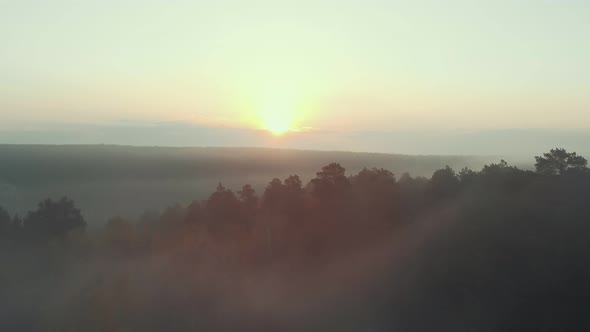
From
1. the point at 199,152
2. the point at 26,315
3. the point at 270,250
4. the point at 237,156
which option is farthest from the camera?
the point at 199,152

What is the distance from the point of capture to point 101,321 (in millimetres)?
22703

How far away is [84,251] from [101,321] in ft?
35.4

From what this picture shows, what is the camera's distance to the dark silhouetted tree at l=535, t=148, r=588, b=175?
125ft

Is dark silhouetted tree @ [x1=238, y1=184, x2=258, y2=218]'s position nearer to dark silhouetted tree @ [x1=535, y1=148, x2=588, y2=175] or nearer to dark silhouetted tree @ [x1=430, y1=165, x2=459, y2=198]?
dark silhouetted tree @ [x1=430, y1=165, x2=459, y2=198]

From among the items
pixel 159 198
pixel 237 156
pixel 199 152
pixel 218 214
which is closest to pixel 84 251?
pixel 218 214

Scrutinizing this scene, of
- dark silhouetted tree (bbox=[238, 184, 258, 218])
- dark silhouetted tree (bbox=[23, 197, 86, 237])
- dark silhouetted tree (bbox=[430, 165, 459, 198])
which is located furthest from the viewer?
dark silhouetted tree (bbox=[23, 197, 86, 237])

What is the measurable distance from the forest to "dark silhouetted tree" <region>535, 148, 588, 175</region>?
0.20 metres

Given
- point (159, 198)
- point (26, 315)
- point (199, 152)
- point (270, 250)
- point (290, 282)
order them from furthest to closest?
point (199, 152), point (159, 198), point (270, 250), point (290, 282), point (26, 315)

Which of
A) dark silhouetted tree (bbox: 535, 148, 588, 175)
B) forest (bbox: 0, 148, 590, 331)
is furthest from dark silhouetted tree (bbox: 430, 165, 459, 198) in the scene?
dark silhouetted tree (bbox: 535, 148, 588, 175)

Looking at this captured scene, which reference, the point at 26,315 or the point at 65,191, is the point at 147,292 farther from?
the point at 65,191

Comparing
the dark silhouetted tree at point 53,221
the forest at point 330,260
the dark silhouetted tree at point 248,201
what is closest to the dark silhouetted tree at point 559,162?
the forest at point 330,260

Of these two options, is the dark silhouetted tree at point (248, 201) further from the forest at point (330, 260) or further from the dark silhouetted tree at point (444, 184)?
the dark silhouetted tree at point (444, 184)

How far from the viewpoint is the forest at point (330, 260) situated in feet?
76.4

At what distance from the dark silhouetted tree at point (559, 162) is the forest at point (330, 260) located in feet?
0.64
